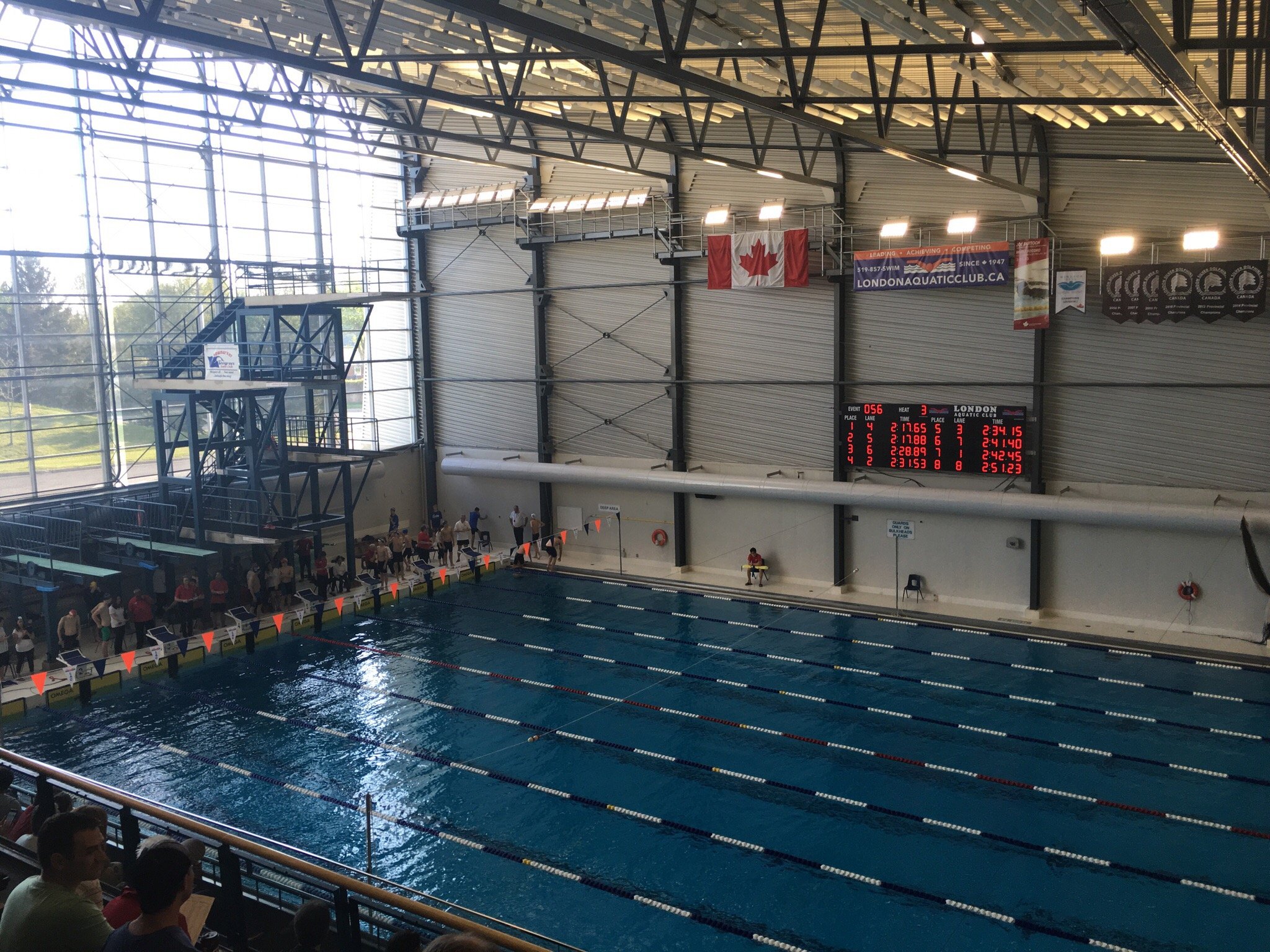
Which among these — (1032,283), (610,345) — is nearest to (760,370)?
(610,345)

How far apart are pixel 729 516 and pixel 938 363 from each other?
6326mm

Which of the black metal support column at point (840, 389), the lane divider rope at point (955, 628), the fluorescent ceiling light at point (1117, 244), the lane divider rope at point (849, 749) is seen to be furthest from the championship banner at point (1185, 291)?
the lane divider rope at point (849, 749)

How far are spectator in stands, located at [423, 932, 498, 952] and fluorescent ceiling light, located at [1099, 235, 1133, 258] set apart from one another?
62.8ft

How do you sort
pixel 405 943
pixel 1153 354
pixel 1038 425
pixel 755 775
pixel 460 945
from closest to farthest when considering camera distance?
1. pixel 460 945
2. pixel 405 943
3. pixel 755 775
4. pixel 1153 354
5. pixel 1038 425

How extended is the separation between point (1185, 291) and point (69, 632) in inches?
853

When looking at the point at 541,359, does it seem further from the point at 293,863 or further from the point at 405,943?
the point at 405,943

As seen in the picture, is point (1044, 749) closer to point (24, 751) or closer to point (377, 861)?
point (377, 861)

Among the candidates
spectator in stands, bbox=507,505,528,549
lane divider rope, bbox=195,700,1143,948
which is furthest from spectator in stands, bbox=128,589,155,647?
spectator in stands, bbox=507,505,528,549

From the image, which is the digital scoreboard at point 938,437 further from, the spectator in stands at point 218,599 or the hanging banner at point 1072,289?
the spectator in stands at point 218,599

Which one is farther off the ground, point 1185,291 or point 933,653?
point 1185,291

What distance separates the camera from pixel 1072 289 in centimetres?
1953

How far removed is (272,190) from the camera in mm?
25875

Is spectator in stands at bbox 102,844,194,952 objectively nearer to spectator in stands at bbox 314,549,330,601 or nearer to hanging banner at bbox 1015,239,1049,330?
hanging banner at bbox 1015,239,1049,330

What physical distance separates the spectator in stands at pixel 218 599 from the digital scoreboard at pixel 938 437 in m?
14.0
